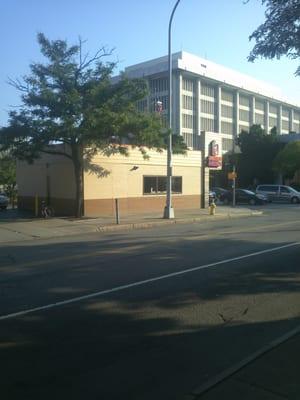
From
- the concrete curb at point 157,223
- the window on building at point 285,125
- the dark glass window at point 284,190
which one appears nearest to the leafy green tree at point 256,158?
the dark glass window at point 284,190

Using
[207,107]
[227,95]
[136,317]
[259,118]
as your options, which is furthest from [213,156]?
[259,118]

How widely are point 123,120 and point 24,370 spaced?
773 inches

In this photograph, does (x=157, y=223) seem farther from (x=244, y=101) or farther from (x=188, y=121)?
(x=244, y=101)

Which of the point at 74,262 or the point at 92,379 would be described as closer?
the point at 92,379

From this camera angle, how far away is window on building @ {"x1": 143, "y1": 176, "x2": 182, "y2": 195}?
31922 millimetres

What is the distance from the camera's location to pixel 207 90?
117188 mm

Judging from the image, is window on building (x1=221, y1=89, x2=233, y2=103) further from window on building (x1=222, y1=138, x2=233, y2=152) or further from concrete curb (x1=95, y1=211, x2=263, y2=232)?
concrete curb (x1=95, y1=211, x2=263, y2=232)

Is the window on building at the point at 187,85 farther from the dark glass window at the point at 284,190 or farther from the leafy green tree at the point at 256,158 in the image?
the dark glass window at the point at 284,190

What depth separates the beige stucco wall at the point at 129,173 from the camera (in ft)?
93.2

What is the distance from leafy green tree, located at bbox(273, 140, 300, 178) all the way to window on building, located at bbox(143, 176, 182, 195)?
108 ft

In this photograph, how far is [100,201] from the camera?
2869cm

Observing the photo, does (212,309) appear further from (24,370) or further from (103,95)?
(103,95)

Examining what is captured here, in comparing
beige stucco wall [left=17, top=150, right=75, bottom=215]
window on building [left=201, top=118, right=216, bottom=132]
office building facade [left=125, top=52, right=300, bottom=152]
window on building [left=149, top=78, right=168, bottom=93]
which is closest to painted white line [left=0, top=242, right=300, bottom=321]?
beige stucco wall [left=17, top=150, right=75, bottom=215]

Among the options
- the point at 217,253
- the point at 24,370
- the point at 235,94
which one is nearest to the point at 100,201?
the point at 217,253
